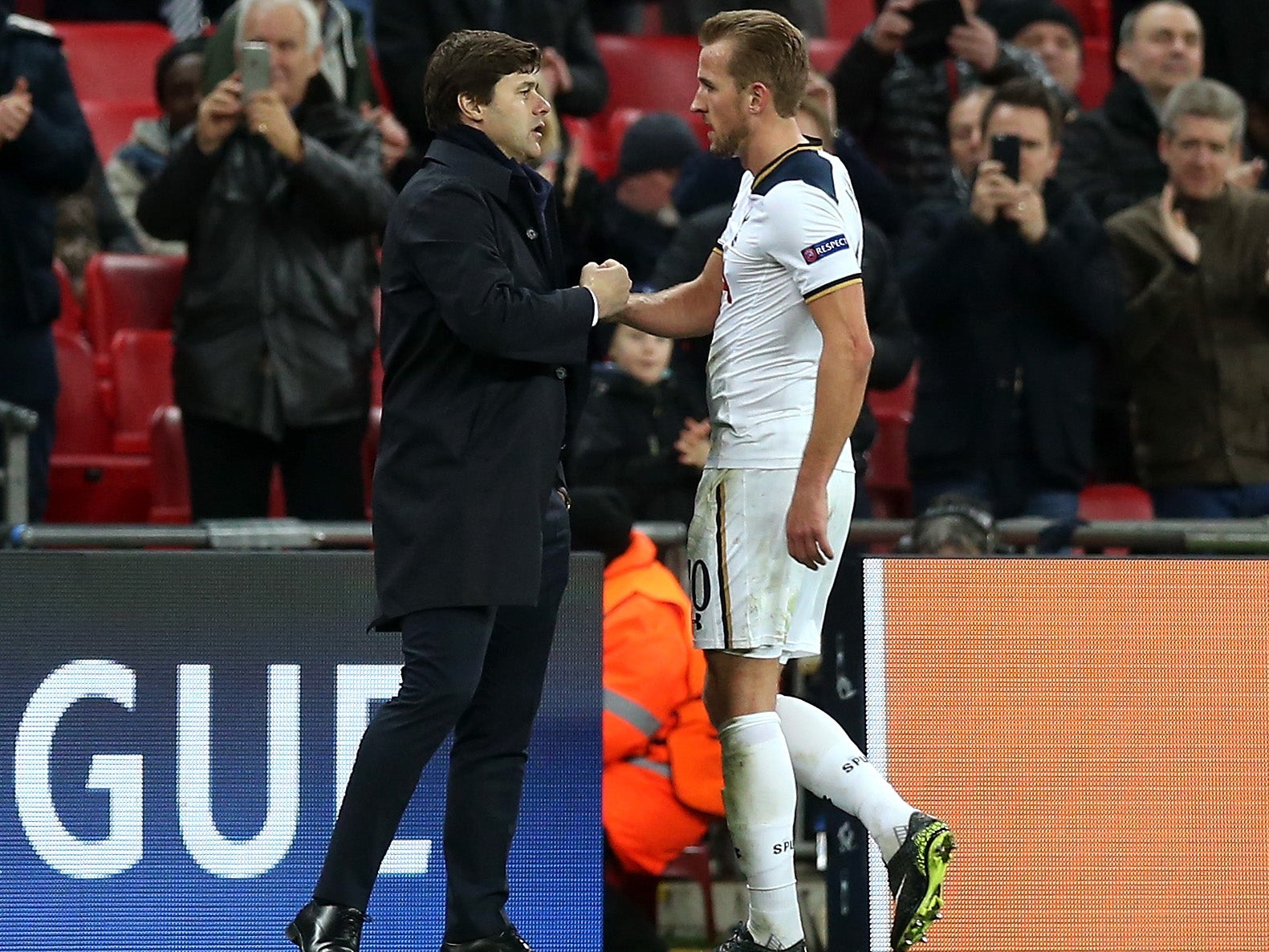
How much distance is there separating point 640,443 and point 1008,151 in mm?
1612

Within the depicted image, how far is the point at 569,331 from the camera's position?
4621 millimetres

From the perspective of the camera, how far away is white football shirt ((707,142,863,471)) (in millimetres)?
4688

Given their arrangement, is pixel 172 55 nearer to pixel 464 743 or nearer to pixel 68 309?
pixel 68 309

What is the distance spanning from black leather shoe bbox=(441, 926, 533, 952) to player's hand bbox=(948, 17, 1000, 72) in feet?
17.4

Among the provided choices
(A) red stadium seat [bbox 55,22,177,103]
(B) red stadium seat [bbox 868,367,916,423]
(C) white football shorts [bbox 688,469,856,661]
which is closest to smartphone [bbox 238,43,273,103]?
(C) white football shorts [bbox 688,469,856,661]

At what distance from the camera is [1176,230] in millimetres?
7898

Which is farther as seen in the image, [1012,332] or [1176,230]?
[1176,230]

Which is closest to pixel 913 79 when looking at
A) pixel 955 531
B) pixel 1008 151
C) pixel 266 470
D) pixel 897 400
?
pixel 897 400

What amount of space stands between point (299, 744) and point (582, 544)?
1123 mm

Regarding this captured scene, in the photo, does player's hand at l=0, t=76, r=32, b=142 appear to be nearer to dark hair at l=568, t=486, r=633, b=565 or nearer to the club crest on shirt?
dark hair at l=568, t=486, r=633, b=565

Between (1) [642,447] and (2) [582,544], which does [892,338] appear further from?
(2) [582,544]

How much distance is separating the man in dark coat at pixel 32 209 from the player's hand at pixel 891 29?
10.8 ft

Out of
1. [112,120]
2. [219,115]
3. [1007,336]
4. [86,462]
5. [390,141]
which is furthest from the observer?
[112,120]

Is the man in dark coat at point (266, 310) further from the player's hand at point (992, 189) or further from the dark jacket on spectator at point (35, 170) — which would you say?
the player's hand at point (992, 189)
